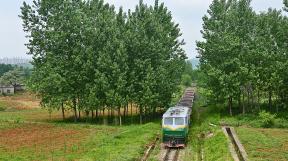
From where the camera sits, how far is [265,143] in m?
31.2

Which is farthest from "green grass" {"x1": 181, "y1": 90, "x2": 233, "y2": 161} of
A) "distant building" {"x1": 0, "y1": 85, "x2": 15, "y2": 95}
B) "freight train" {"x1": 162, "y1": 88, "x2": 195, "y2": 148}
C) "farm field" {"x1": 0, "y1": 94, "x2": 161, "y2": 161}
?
"distant building" {"x1": 0, "y1": 85, "x2": 15, "y2": 95}

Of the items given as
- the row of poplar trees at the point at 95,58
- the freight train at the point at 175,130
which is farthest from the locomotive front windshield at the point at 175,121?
the row of poplar trees at the point at 95,58

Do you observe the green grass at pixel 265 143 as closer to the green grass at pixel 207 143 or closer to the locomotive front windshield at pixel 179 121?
the green grass at pixel 207 143

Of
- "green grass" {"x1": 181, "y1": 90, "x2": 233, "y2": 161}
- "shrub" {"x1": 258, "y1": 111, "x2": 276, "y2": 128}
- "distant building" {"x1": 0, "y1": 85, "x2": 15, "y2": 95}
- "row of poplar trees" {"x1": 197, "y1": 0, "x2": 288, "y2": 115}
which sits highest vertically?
"row of poplar trees" {"x1": 197, "y1": 0, "x2": 288, "y2": 115}

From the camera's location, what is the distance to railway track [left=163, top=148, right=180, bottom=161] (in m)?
28.8

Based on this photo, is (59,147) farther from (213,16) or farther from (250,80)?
(213,16)

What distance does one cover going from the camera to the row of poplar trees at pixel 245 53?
149 feet

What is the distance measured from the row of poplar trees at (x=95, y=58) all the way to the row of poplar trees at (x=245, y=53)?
19.3 feet

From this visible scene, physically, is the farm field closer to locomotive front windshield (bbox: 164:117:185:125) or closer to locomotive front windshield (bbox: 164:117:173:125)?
locomotive front windshield (bbox: 164:117:173:125)

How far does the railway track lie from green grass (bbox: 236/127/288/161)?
201 inches

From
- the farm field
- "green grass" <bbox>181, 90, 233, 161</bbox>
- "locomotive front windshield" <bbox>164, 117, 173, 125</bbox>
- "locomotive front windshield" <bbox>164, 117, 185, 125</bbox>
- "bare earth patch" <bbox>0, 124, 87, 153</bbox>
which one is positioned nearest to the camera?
"green grass" <bbox>181, 90, 233, 161</bbox>

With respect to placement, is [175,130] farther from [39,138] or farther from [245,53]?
[245,53]

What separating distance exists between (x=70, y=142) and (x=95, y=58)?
1553cm

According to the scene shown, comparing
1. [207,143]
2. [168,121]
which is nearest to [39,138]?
[168,121]
